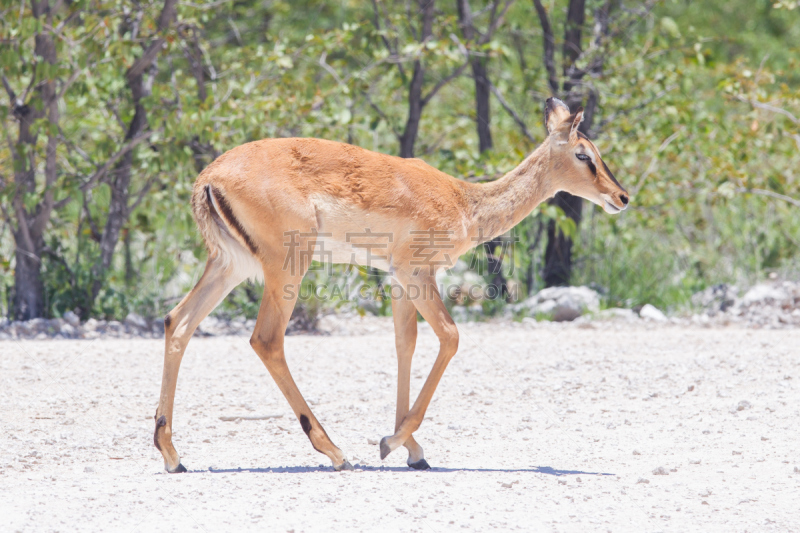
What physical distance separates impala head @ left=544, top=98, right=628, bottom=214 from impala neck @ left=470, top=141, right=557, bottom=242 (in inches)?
2.9

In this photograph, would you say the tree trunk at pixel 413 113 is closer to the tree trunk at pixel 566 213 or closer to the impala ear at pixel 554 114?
the tree trunk at pixel 566 213

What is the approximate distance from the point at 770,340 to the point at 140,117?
24.1 feet

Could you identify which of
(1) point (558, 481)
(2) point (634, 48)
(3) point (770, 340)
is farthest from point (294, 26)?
(1) point (558, 481)

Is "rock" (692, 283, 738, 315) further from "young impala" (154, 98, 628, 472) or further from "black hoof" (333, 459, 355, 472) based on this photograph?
"black hoof" (333, 459, 355, 472)

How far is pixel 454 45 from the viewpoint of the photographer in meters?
9.55

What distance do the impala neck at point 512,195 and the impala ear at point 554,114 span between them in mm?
155

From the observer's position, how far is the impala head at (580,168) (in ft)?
18.5

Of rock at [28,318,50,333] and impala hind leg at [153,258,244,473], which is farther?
rock at [28,318,50,333]

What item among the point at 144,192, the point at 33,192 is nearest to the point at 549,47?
the point at 144,192

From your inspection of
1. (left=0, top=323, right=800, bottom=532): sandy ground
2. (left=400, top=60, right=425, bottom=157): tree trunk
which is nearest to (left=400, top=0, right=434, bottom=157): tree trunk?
(left=400, top=60, right=425, bottom=157): tree trunk

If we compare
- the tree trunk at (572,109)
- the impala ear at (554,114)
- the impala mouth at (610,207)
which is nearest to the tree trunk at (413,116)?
the tree trunk at (572,109)

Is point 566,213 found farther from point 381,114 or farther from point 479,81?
point 381,114

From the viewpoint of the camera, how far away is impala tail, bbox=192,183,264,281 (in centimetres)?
500

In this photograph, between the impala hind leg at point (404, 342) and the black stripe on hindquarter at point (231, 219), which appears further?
the impala hind leg at point (404, 342)
